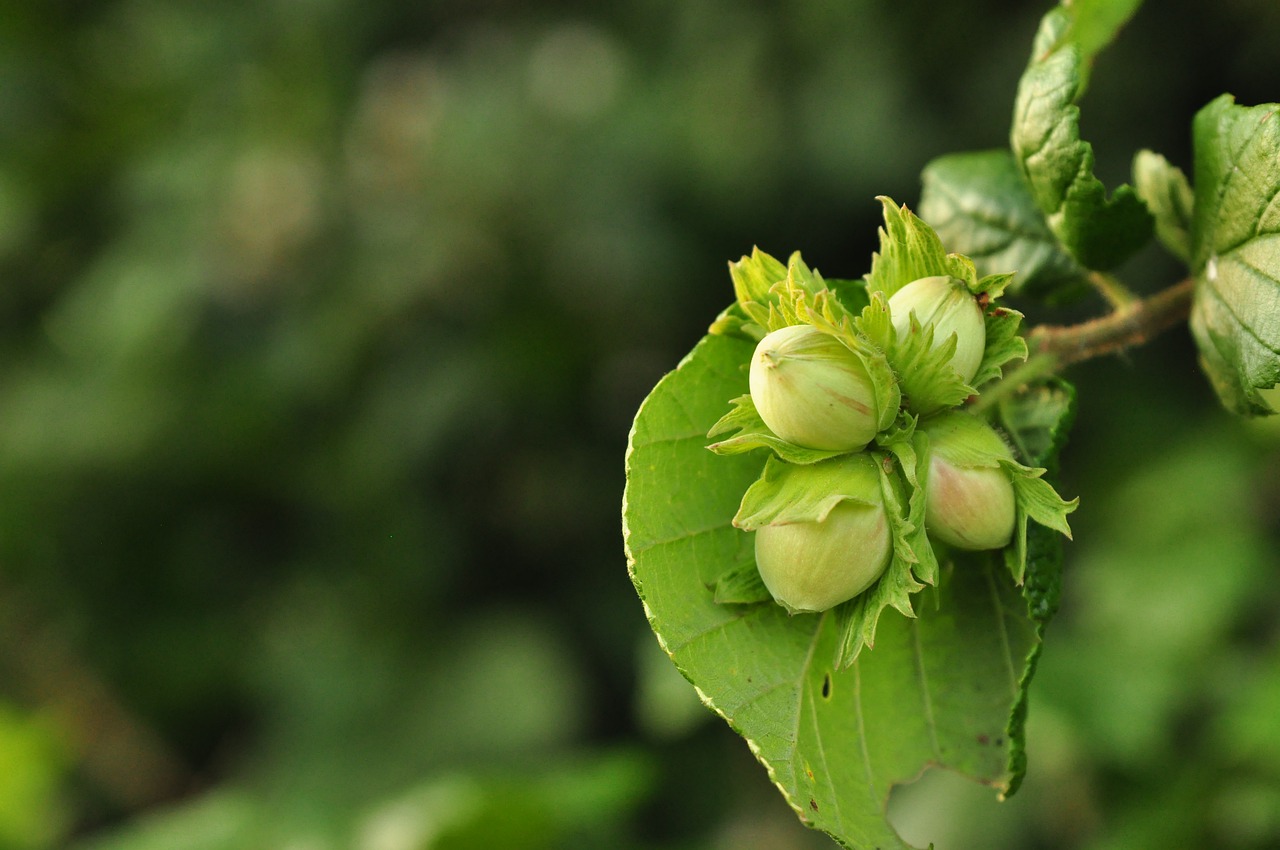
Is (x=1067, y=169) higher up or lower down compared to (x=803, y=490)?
higher up

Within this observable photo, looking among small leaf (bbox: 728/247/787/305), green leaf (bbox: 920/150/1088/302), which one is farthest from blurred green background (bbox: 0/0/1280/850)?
small leaf (bbox: 728/247/787/305)

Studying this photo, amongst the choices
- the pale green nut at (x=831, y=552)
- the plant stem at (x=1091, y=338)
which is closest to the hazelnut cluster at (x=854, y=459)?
the pale green nut at (x=831, y=552)

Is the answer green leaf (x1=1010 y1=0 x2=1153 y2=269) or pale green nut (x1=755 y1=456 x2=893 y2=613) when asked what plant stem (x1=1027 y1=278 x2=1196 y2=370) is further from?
pale green nut (x1=755 y1=456 x2=893 y2=613)

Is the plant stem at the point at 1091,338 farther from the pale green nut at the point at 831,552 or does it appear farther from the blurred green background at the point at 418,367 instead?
the blurred green background at the point at 418,367

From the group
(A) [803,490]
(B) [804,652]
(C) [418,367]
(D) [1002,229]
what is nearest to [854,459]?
(A) [803,490]

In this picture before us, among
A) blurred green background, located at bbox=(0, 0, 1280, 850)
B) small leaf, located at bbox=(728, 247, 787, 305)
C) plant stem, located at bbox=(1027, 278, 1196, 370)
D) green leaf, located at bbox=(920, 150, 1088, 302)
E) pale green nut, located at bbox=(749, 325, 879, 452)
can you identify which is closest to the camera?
pale green nut, located at bbox=(749, 325, 879, 452)

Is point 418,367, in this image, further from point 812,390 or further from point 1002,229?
point 812,390

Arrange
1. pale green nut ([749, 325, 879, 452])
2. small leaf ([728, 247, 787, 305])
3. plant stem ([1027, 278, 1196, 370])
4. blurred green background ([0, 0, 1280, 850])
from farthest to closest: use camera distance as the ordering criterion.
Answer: blurred green background ([0, 0, 1280, 850]), plant stem ([1027, 278, 1196, 370]), small leaf ([728, 247, 787, 305]), pale green nut ([749, 325, 879, 452])
